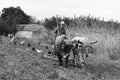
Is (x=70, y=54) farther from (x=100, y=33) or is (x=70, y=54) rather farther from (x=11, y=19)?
(x=11, y=19)

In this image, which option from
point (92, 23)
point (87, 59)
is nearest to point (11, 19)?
point (92, 23)

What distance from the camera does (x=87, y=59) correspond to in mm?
12102

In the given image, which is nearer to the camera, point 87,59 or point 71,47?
point 71,47

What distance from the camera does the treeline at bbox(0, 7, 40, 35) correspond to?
35.8 meters

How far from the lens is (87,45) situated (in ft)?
28.3

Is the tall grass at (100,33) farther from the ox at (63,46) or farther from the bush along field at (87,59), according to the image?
the ox at (63,46)

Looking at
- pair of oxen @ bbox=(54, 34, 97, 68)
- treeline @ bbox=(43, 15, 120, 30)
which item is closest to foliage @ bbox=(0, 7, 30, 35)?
treeline @ bbox=(43, 15, 120, 30)

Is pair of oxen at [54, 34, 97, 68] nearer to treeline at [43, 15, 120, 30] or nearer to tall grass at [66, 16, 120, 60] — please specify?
tall grass at [66, 16, 120, 60]

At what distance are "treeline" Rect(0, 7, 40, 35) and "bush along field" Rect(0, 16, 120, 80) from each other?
15594 mm

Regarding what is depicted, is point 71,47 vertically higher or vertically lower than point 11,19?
lower

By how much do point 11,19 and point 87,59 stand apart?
Result: 95.6 feet

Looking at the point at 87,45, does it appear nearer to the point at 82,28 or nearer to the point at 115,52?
the point at 115,52

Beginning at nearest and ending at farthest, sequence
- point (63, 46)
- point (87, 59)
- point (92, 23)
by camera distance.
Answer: point (63, 46) → point (87, 59) → point (92, 23)

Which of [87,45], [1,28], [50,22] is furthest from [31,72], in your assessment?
[50,22]
